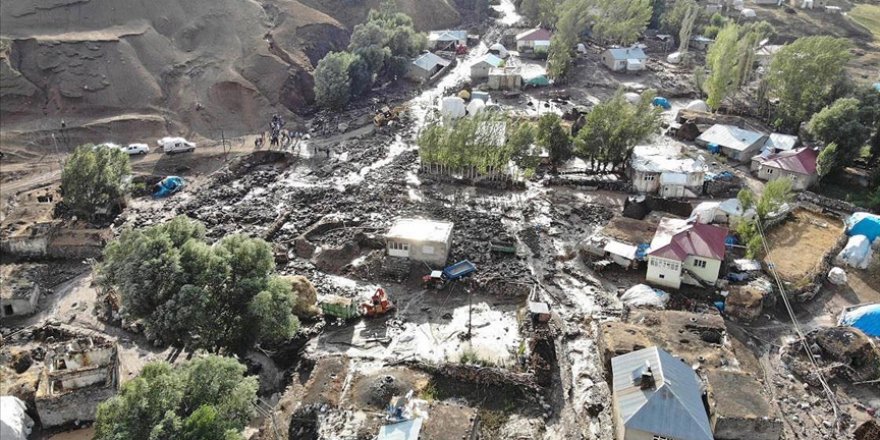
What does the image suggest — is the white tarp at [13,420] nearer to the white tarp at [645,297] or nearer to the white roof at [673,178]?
the white tarp at [645,297]

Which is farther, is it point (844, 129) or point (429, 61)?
point (429, 61)

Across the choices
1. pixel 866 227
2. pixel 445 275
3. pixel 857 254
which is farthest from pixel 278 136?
pixel 866 227

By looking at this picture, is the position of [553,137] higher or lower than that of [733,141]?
higher

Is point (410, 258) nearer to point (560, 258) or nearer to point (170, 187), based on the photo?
point (560, 258)

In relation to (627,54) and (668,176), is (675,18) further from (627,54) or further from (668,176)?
(668,176)

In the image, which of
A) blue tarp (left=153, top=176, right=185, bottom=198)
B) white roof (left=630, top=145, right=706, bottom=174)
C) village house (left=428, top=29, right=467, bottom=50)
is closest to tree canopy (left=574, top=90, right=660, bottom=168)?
white roof (left=630, top=145, right=706, bottom=174)

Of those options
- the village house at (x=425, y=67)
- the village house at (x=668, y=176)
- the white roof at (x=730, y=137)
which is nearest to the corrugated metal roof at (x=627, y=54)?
the village house at (x=425, y=67)

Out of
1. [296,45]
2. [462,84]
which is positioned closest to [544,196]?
[462,84]
